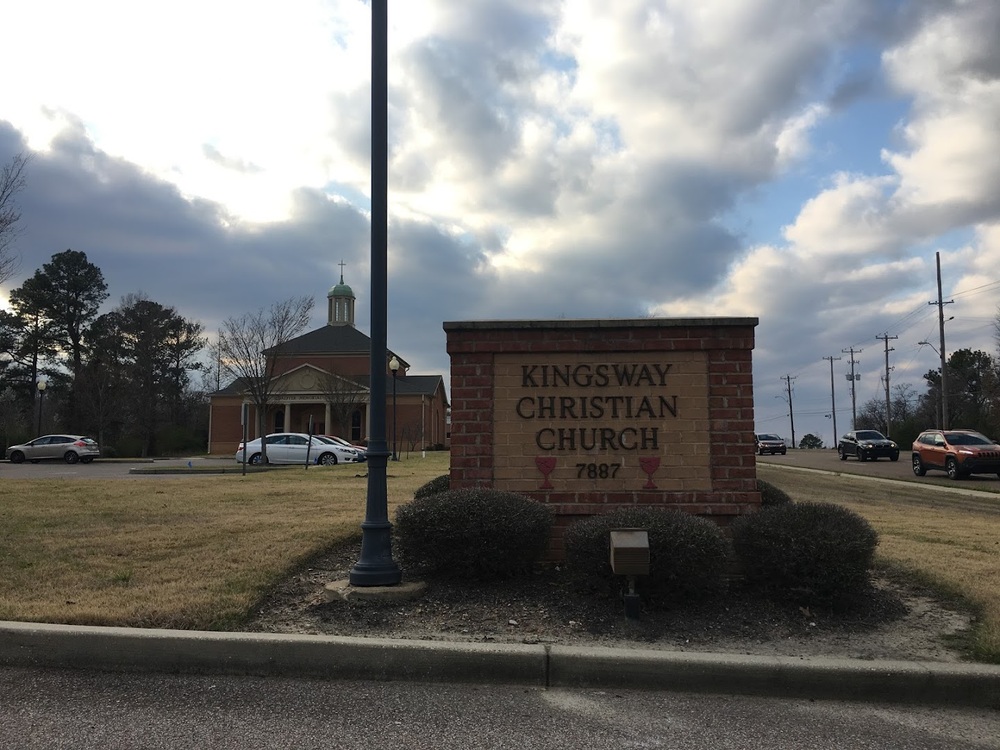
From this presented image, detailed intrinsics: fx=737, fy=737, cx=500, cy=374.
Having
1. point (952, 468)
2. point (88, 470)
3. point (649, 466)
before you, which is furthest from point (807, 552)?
point (88, 470)

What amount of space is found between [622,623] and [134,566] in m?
4.10

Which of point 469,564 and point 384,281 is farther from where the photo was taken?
point 384,281

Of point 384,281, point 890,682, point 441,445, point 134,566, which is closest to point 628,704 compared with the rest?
point 890,682

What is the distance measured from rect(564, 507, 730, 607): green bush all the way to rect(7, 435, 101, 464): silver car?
125 feet

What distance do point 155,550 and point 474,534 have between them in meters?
3.39

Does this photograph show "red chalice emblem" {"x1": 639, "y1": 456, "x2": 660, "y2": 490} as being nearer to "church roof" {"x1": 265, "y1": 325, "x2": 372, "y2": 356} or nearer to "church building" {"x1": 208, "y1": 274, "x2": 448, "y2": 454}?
"church building" {"x1": 208, "y1": 274, "x2": 448, "y2": 454}

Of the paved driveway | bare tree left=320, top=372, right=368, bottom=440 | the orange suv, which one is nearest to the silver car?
the paved driveway

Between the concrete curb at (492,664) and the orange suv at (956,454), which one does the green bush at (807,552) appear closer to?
the concrete curb at (492,664)

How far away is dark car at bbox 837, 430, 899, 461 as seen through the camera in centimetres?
3784

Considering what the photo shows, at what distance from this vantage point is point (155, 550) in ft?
22.4

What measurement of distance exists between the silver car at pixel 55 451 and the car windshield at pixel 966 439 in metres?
38.0

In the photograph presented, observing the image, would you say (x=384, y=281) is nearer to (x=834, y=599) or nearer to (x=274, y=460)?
(x=834, y=599)

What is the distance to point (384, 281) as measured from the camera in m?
5.80

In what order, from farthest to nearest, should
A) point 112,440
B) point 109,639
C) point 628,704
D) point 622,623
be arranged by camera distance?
point 112,440, point 622,623, point 109,639, point 628,704
